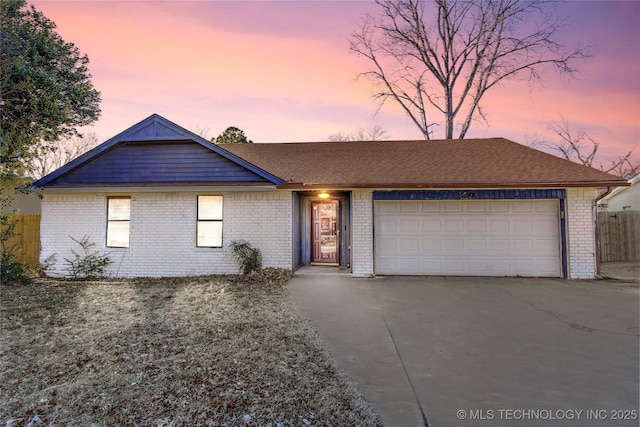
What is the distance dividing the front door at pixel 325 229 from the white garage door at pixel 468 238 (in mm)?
1687

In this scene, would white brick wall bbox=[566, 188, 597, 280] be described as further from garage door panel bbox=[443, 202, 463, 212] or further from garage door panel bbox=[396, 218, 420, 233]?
garage door panel bbox=[396, 218, 420, 233]

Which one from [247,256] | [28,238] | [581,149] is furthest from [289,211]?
[581,149]

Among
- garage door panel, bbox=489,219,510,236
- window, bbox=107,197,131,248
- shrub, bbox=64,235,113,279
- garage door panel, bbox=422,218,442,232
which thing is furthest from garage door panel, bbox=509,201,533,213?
shrub, bbox=64,235,113,279

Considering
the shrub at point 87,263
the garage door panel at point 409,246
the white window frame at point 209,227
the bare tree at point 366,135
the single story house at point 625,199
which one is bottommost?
the shrub at point 87,263

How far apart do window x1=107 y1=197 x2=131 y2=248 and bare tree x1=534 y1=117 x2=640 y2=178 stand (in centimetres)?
2613

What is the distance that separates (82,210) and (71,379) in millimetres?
8272

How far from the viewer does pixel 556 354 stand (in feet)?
13.6

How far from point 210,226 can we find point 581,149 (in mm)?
29550

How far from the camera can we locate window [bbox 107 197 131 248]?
9898mm

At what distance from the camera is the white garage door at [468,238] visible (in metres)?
9.24

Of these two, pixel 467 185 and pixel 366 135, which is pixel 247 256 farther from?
pixel 366 135

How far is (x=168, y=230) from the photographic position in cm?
970

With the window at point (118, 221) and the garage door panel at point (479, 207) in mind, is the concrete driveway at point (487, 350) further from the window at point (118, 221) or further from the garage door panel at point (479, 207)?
the window at point (118, 221)

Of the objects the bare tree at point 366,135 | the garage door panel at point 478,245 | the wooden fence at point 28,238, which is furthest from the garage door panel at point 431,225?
the bare tree at point 366,135
